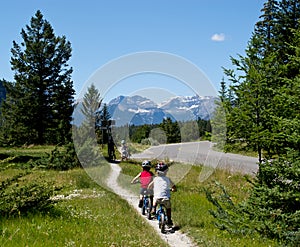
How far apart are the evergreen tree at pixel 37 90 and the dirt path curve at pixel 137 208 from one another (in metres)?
26.9

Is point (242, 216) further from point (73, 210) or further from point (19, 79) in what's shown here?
point (19, 79)

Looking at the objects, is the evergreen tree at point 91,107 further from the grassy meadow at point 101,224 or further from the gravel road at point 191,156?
the grassy meadow at point 101,224

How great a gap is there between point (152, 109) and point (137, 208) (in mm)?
13175

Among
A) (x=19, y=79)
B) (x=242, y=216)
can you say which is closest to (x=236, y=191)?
(x=242, y=216)

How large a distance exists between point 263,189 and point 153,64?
36.3ft

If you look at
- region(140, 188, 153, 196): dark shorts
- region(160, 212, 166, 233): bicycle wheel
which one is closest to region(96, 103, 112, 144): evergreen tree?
region(140, 188, 153, 196): dark shorts

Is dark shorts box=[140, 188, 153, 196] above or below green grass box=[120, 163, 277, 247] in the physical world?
above

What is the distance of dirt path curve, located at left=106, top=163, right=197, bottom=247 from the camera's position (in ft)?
27.8

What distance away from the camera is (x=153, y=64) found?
58.8ft

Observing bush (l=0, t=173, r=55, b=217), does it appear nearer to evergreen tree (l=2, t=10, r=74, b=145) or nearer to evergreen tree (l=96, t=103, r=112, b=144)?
evergreen tree (l=96, t=103, r=112, b=144)

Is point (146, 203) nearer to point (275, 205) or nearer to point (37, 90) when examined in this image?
point (275, 205)

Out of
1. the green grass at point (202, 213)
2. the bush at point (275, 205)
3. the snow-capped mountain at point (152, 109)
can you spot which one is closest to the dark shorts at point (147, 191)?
the green grass at point (202, 213)

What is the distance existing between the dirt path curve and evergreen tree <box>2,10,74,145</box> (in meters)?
26.9

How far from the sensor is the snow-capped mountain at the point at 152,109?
21.3m
